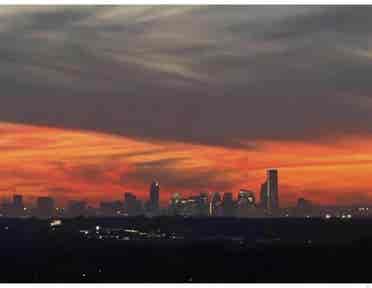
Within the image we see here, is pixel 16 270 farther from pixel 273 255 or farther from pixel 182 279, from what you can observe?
pixel 273 255

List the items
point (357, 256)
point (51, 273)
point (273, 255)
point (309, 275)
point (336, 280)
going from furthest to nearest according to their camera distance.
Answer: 1. point (273, 255)
2. point (357, 256)
3. point (51, 273)
4. point (309, 275)
5. point (336, 280)

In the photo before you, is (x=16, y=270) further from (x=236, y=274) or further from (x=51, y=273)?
(x=236, y=274)

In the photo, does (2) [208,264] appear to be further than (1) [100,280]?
Yes

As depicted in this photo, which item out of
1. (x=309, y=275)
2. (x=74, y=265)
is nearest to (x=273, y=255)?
(x=74, y=265)

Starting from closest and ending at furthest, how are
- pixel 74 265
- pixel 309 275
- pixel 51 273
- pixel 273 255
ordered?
pixel 309 275 < pixel 51 273 < pixel 74 265 < pixel 273 255

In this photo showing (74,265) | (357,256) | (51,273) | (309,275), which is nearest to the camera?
(309,275)

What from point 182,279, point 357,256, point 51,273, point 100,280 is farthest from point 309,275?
point 357,256

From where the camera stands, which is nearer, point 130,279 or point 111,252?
point 130,279

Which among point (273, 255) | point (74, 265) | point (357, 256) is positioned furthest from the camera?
point (273, 255)
